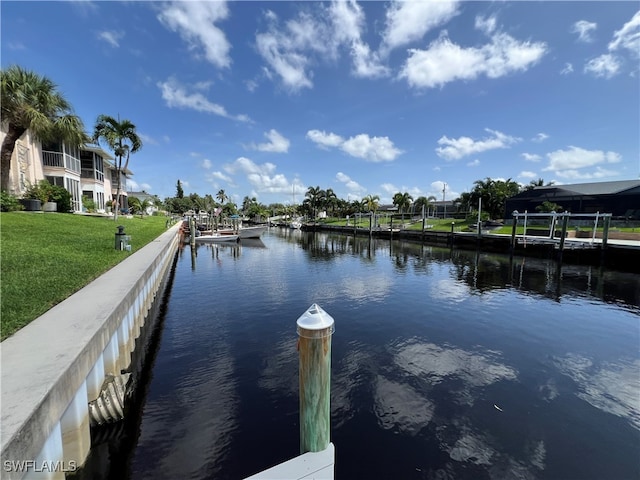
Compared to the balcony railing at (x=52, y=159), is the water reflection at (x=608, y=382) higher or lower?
lower

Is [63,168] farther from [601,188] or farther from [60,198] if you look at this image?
[601,188]

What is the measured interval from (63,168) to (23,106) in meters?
8.46

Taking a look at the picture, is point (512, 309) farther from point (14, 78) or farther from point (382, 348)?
point (14, 78)

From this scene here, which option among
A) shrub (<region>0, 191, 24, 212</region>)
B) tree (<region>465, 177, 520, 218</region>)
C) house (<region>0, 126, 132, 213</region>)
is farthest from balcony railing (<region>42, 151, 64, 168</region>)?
tree (<region>465, 177, 520, 218</region>)

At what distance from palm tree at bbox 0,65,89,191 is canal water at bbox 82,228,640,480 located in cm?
1609

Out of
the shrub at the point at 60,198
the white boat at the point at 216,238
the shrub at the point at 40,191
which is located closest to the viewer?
the shrub at the point at 40,191

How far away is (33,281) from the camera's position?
672 cm

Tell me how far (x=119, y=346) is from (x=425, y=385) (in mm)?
6189

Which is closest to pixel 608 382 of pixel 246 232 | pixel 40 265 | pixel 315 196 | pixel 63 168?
pixel 40 265

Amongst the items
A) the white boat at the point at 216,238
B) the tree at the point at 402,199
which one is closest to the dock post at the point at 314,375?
the white boat at the point at 216,238

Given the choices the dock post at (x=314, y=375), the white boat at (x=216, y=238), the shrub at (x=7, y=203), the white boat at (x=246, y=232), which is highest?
the shrub at (x=7, y=203)

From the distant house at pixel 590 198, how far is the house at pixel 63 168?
55613 millimetres

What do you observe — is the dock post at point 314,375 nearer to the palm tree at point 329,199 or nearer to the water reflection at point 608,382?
the water reflection at point 608,382

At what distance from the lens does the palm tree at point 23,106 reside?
61.8ft
